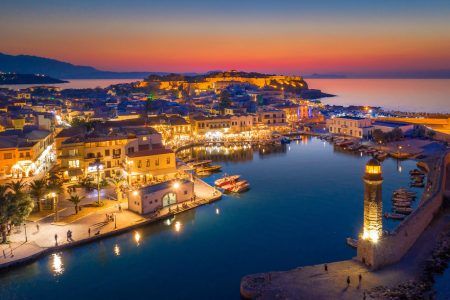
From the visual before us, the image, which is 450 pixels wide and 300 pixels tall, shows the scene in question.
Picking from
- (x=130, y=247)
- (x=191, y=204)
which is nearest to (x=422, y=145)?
(x=191, y=204)

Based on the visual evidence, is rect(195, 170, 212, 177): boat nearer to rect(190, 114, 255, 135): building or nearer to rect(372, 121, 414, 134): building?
rect(190, 114, 255, 135): building

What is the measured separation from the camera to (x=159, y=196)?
23.4 metres

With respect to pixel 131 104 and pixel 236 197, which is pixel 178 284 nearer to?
pixel 236 197

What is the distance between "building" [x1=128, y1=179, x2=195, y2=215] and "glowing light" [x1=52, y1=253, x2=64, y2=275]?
5.52m

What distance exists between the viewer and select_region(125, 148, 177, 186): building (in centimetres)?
2855

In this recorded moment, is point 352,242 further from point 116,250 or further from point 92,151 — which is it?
point 92,151

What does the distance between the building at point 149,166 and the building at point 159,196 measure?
436 centimetres

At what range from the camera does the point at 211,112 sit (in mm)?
66125

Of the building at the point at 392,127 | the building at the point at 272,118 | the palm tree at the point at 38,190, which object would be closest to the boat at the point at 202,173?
the palm tree at the point at 38,190

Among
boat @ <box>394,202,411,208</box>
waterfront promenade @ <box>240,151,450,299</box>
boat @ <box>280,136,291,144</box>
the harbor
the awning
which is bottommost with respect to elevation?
the harbor

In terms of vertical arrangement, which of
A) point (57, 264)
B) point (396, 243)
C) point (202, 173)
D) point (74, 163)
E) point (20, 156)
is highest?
point (20, 156)

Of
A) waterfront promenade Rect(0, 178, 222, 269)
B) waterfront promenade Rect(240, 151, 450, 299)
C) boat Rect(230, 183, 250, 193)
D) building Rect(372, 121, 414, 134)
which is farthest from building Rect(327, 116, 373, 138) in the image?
waterfront promenade Rect(240, 151, 450, 299)

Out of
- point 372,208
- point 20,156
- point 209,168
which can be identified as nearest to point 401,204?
point 372,208

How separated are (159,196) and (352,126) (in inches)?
1380
